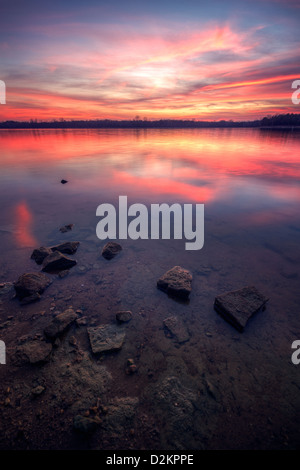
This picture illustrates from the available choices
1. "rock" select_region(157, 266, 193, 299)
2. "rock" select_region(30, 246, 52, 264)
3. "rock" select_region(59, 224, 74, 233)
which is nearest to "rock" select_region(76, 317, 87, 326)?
"rock" select_region(157, 266, 193, 299)

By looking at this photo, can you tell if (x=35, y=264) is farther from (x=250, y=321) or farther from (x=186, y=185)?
(x=186, y=185)

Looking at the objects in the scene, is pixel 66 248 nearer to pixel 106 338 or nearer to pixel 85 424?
pixel 106 338

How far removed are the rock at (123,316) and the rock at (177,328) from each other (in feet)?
2.76

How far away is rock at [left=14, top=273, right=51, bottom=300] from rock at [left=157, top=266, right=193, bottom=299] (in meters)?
3.18

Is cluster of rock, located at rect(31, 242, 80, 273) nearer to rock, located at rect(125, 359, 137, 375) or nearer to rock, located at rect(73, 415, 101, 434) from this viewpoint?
rock, located at rect(125, 359, 137, 375)

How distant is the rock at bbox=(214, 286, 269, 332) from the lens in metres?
4.63

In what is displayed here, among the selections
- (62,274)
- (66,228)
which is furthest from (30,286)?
(66,228)

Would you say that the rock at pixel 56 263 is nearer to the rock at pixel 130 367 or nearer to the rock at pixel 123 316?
the rock at pixel 123 316

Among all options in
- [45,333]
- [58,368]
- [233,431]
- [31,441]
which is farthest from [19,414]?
[233,431]

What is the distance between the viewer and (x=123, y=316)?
4781mm

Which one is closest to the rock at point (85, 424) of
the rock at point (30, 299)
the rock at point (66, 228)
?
the rock at point (30, 299)

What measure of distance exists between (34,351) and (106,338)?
1363mm

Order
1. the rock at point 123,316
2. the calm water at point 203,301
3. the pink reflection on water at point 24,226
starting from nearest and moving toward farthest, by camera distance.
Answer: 1. the calm water at point 203,301
2. the rock at point 123,316
3. the pink reflection on water at point 24,226

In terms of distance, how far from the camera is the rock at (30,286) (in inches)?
208
